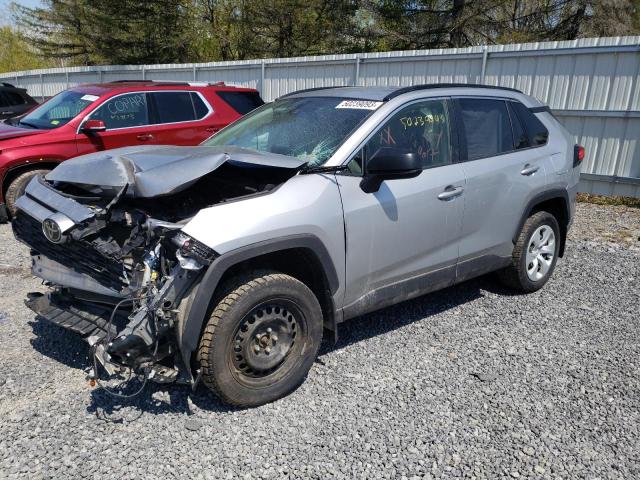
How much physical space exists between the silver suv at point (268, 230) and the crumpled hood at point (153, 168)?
0.04 feet

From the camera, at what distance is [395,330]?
421 cm

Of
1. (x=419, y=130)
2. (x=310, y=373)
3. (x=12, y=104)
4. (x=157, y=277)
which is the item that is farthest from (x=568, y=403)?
(x=12, y=104)

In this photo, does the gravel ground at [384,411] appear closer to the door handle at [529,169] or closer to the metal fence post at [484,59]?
the door handle at [529,169]

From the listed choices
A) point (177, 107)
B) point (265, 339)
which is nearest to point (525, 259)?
point (265, 339)

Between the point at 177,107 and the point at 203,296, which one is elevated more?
the point at 177,107

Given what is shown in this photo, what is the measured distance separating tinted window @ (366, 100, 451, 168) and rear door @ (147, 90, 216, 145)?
4830mm

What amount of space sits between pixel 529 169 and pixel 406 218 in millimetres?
1559

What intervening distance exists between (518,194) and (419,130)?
115 cm

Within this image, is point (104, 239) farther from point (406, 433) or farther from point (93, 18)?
point (93, 18)

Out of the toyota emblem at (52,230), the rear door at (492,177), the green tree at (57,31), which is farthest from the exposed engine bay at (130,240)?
the green tree at (57,31)

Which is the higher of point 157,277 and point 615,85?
point 615,85

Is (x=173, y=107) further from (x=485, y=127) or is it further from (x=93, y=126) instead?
(x=485, y=127)

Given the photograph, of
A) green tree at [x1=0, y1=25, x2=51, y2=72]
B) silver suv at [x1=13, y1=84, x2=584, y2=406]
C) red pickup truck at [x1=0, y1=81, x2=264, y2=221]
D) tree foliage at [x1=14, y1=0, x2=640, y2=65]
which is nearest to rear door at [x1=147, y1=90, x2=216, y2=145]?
red pickup truck at [x1=0, y1=81, x2=264, y2=221]

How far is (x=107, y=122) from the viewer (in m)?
7.46
